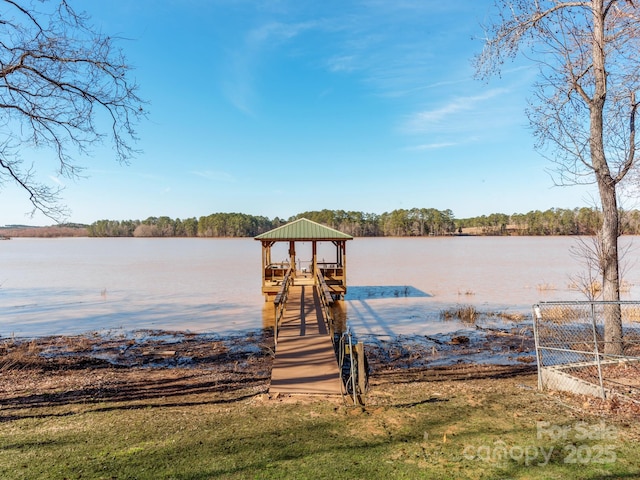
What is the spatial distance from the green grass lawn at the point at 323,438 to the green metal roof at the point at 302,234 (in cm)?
1336

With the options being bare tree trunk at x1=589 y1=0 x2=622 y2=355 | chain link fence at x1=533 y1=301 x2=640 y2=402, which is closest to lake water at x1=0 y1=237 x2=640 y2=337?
bare tree trunk at x1=589 y1=0 x2=622 y2=355

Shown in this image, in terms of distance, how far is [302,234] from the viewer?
63.9ft

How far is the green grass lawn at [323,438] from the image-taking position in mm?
3816

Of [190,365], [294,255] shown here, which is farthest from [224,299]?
[190,365]

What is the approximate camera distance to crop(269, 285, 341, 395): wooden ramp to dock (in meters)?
6.52

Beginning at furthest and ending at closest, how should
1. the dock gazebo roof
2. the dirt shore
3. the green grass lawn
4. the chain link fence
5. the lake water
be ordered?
the dock gazebo roof < the lake water < the dirt shore < the chain link fence < the green grass lawn

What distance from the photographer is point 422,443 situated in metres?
4.36

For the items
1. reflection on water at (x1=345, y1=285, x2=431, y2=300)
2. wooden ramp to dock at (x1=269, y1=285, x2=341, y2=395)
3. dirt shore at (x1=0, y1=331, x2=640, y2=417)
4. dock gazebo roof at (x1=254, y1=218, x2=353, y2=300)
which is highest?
dock gazebo roof at (x1=254, y1=218, x2=353, y2=300)

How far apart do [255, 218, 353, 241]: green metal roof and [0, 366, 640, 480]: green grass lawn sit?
1336 centimetres

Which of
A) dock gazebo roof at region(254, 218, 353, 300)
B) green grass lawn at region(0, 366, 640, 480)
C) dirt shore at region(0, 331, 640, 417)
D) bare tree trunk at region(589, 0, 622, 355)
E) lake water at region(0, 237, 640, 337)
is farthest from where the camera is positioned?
dock gazebo roof at region(254, 218, 353, 300)

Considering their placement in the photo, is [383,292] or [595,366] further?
[383,292]

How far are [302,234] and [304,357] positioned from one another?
462 inches

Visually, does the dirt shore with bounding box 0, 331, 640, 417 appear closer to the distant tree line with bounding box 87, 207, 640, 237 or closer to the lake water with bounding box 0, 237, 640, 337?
the lake water with bounding box 0, 237, 640, 337

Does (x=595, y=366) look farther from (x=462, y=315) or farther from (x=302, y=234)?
(x=302, y=234)
